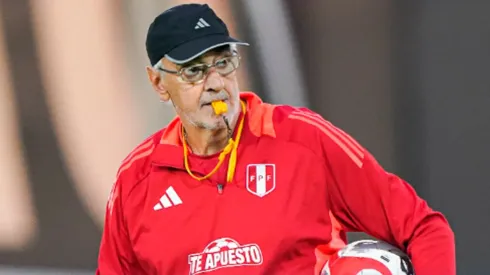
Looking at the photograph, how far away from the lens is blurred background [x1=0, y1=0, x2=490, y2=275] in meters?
2.16

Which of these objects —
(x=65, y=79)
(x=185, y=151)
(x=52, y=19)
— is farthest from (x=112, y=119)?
(x=185, y=151)

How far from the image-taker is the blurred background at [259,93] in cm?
216

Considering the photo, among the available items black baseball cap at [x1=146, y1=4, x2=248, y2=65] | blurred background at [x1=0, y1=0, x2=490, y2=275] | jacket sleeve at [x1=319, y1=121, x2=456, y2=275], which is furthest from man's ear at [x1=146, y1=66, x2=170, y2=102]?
blurred background at [x1=0, y1=0, x2=490, y2=275]

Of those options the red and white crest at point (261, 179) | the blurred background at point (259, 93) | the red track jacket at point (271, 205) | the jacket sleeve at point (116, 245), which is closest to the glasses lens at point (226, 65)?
the red track jacket at point (271, 205)

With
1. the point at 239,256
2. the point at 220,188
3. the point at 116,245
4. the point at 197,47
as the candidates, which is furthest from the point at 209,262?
the point at 197,47

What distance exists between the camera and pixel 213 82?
1.58m

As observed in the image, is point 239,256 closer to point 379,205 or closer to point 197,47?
point 379,205

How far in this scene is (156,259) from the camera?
5.41 feet

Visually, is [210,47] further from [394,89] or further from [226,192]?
[394,89]

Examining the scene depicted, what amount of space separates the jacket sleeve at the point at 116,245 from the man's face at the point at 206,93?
293mm

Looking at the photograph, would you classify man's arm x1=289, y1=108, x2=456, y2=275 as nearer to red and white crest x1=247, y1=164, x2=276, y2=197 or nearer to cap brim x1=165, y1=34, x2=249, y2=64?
red and white crest x1=247, y1=164, x2=276, y2=197

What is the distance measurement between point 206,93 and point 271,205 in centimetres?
31

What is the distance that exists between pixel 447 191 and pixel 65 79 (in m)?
1.42

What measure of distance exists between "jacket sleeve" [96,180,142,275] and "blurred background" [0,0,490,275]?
0.71m
